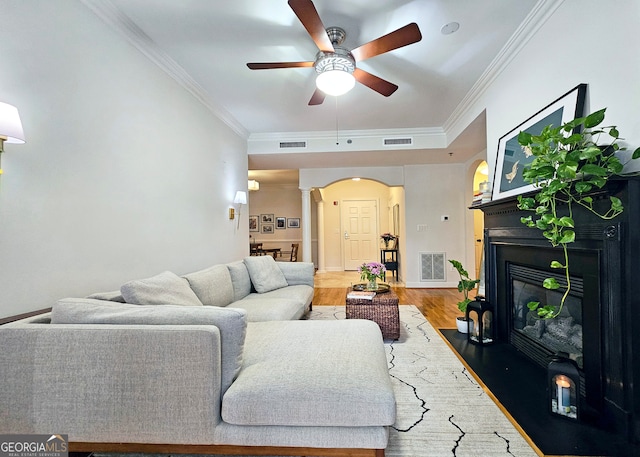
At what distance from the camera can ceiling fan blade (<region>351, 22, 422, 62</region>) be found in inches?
73.0

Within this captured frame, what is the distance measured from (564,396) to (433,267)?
4.29m

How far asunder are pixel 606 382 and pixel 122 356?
232 centimetres

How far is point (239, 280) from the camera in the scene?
10.7 feet

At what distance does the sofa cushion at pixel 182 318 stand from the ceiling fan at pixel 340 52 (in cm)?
173

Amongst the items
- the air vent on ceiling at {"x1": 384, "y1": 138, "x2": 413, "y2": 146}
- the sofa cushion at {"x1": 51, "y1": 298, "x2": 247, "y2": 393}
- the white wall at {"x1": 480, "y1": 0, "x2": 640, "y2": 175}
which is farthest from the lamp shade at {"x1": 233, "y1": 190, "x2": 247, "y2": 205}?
the white wall at {"x1": 480, "y1": 0, "x2": 640, "y2": 175}

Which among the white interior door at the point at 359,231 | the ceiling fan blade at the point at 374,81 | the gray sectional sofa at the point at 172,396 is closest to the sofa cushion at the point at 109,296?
the gray sectional sofa at the point at 172,396

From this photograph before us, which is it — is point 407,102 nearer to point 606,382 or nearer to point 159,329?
point 606,382

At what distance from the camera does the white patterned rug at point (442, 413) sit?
1.47 m

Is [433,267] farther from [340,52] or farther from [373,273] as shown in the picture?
[340,52]

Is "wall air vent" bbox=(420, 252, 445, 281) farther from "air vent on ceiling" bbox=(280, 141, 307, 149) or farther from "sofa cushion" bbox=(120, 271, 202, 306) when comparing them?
"sofa cushion" bbox=(120, 271, 202, 306)

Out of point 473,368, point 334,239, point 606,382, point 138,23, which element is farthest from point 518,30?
point 334,239

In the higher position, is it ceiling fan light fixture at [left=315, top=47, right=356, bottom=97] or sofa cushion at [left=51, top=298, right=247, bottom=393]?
ceiling fan light fixture at [left=315, top=47, right=356, bottom=97]

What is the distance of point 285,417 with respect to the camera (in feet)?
3.92

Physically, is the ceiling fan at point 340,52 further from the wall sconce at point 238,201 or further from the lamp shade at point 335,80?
the wall sconce at point 238,201
